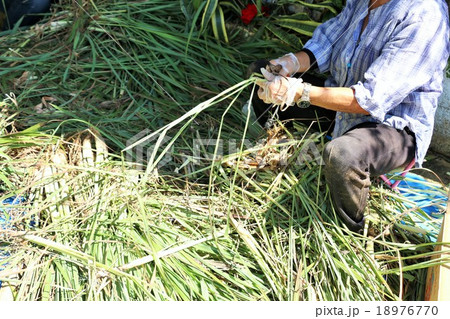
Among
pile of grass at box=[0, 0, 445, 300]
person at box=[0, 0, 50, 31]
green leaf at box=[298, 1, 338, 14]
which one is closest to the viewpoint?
pile of grass at box=[0, 0, 445, 300]

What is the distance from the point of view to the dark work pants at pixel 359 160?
2.02 m

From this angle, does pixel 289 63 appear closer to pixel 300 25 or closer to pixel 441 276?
pixel 300 25

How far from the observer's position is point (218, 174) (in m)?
2.39

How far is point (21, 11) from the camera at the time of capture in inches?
131

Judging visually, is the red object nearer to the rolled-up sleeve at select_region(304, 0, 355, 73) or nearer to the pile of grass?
the pile of grass

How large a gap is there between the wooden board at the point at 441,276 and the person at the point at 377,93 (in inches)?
10.9

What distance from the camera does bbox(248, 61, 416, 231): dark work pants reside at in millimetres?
2020

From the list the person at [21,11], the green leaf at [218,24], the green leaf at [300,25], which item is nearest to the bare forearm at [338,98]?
the green leaf at [300,25]

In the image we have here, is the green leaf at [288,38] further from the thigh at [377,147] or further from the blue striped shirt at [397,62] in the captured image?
the thigh at [377,147]

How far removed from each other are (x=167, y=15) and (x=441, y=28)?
5.20 ft

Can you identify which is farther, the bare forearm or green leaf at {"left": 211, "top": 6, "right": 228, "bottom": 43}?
green leaf at {"left": 211, "top": 6, "right": 228, "bottom": 43}

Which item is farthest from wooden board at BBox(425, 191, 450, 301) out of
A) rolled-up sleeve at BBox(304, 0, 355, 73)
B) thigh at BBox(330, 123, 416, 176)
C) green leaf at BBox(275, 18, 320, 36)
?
green leaf at BBox(275, 18, 320, 36)

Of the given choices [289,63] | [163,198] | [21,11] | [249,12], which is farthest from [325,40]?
[21,11]

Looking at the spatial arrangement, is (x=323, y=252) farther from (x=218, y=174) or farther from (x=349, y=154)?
(x=218, y=174)
